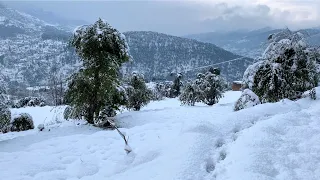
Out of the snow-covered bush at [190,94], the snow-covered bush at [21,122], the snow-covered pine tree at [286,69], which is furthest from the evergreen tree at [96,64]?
the snow-covered bush at [190,94]

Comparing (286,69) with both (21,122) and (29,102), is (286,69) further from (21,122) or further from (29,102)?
(29,102)

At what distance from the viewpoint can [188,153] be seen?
240 inches

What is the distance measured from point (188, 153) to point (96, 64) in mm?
7838

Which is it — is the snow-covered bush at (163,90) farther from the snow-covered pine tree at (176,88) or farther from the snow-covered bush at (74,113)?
the snow-covered bush at (74,113)

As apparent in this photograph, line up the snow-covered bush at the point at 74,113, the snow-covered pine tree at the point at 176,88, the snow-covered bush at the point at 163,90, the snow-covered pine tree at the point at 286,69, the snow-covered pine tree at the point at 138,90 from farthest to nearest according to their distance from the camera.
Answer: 1. the snow-covered bush at the point at 163,90
2. the snow-covered pine tree at the point at 176,88
3. the snow-covered pine tree at the point at 138,90
4. the snow-covered bush at the point at 74,113
5. the snow-covered pine tree at the point at 286,69

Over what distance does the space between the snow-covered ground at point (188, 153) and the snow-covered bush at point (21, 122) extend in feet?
17.5

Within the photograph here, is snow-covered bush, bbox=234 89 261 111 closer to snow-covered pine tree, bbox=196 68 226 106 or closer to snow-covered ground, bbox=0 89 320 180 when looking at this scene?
snow-covered ground, bbox=0 89 320 180

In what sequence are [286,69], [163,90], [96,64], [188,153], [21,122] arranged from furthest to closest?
[163,90], [21,122], [286,69], [96,64], [188,153]

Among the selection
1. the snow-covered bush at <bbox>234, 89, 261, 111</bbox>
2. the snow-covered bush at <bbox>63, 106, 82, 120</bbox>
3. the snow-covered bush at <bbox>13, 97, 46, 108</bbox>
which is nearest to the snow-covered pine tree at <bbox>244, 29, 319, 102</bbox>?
the snow-covered bush at <bbox>234, 89, 261, 111</bbox>

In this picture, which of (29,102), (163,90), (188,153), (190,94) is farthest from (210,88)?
(163,90)

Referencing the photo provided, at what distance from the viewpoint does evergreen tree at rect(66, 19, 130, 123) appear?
1289 cm

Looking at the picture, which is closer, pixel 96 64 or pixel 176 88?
pixel 96 64

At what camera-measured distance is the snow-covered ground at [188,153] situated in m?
5.57

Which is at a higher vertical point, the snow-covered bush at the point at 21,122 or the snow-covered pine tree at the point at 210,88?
the snow-covered bush at the point at 21,122
